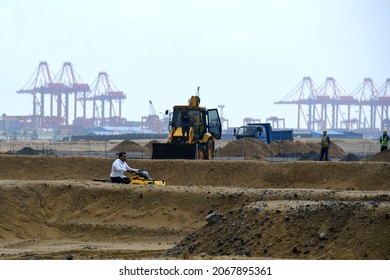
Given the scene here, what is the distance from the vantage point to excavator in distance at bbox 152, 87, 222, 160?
108ft

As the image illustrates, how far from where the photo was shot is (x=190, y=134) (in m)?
33.7

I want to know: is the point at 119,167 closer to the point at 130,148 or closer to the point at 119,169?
the point at 119,169

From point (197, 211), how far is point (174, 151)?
11.6 metres

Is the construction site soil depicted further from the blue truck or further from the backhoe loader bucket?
the blue truck

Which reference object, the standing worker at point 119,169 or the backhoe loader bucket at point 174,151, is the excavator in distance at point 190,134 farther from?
the standing worker at point 119,169

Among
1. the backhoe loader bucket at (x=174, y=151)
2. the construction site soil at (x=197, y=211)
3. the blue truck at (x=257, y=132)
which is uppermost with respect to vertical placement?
the blue truck at (x=257, y=132)

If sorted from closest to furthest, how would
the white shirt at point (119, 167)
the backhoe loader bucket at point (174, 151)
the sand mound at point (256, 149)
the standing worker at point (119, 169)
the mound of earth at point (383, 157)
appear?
the standing worker at point (119, 169), the white shirt at point (119, 167), the backhoe loader bucket at point (174, 151), the mound of earth at point (383, 157), the sand mound at point (256, 149)

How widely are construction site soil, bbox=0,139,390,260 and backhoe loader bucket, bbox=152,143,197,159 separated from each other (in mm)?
3117

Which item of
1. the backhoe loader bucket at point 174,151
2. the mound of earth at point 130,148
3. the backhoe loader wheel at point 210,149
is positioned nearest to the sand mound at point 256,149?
the mound of earth at point 130,148

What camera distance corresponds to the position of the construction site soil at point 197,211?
14516mm

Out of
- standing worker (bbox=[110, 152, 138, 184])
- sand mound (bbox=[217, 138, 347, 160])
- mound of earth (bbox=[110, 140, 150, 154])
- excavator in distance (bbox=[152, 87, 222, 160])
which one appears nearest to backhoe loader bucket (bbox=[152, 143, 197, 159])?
excavator in distance (bbox=[152, 87, 222, 160])

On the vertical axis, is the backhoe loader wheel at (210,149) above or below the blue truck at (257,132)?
below

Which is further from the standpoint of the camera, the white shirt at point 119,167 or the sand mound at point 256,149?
the sand mound at point 256,149

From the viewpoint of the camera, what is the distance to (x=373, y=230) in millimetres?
14016
